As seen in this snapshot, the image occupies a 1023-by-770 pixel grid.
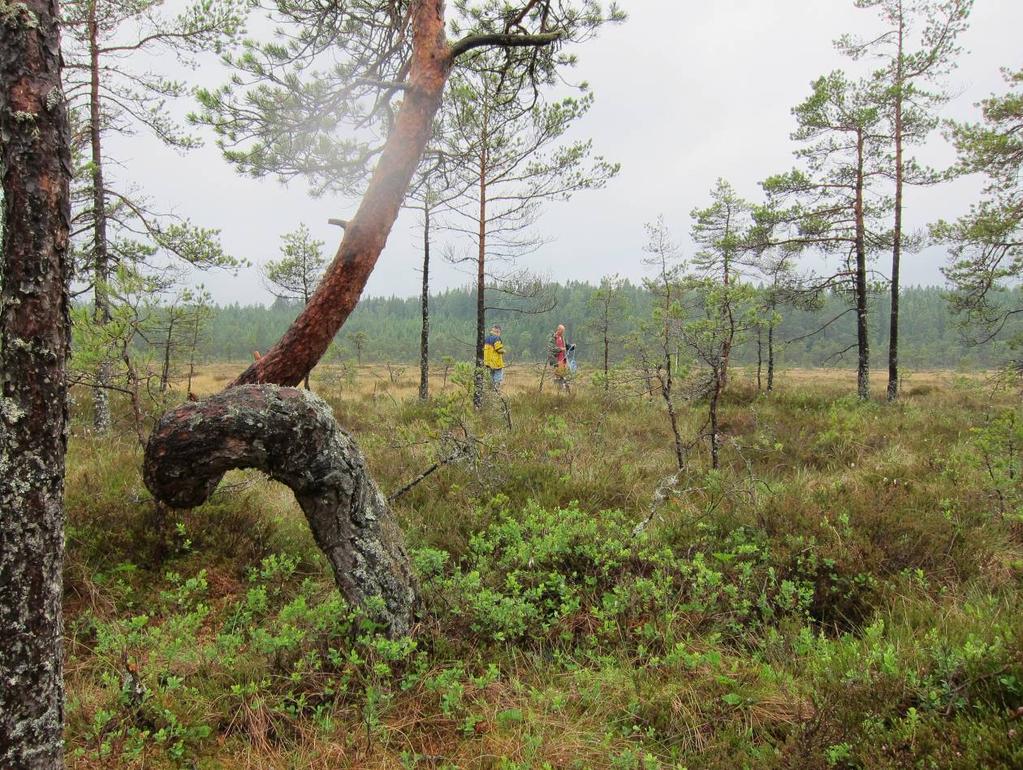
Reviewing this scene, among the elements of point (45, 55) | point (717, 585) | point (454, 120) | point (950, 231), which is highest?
point (454, 120)

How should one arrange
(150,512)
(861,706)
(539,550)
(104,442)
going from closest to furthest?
(861,706) → (539,550) → (150,512) → (104,442)

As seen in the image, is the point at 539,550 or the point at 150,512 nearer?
the point at 539,550

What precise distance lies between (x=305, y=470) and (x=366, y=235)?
1.56 m

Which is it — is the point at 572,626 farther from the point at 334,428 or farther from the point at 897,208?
the point at 897,208

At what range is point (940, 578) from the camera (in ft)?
11.5

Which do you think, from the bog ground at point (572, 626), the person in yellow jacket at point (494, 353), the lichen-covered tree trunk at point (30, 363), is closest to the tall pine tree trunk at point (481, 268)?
the person in yellow jacket at point (494, 353)

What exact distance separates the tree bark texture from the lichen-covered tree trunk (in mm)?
1497

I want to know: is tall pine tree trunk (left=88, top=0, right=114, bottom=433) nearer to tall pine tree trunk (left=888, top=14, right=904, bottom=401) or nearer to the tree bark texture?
the tree bark texture

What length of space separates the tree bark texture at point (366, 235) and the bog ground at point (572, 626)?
1486 millimetres

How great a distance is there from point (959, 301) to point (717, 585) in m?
11.4

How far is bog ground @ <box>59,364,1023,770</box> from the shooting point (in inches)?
83.4

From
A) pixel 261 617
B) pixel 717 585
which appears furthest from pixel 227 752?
pixel 717 585

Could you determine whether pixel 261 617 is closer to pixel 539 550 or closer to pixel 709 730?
pixel 539 550

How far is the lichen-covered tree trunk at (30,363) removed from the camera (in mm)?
1493
